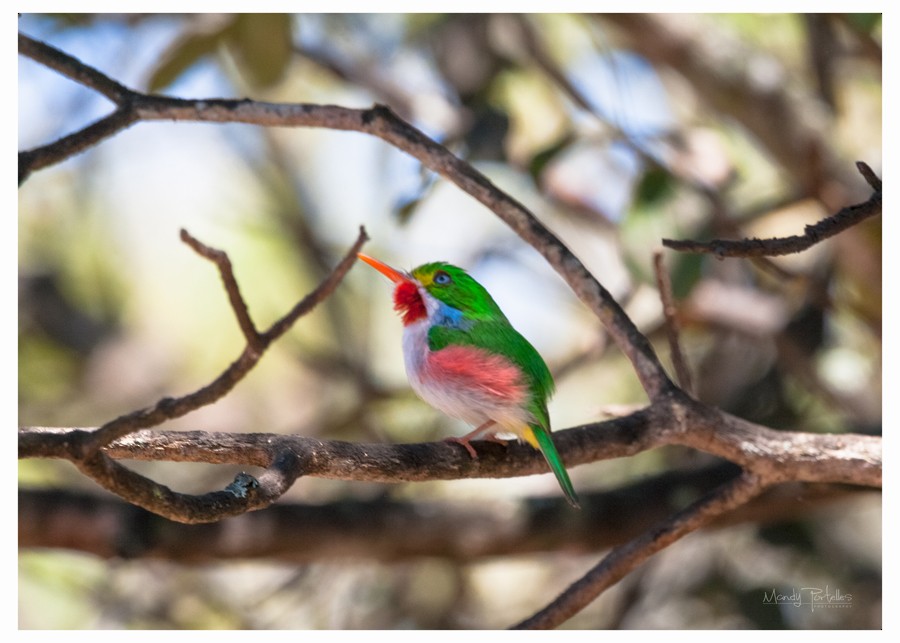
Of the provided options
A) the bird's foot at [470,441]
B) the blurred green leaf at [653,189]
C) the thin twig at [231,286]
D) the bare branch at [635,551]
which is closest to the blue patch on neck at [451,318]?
the bird's foot at [470,441]

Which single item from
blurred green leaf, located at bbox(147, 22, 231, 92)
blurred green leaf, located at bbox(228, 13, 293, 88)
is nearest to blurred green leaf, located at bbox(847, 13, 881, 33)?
blurred green leaf, located at bbox(228, 13, 293, 88)

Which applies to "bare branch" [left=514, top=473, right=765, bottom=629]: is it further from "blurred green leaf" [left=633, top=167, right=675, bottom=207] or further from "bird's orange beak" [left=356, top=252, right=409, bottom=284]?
"blurred green leaf" [left=633, top=167, right=675, bottom=207]

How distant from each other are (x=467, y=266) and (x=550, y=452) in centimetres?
148

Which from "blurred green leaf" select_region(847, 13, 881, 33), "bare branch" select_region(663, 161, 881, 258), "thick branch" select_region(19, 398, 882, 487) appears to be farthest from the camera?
"blurred green leaf" select_region(847, 13, 881, 33)

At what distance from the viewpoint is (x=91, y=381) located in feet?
12.8

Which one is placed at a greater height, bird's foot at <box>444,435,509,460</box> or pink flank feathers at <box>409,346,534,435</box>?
pink flank feathers at <box>409,346,534,435</box>

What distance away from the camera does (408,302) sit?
166 centimetres

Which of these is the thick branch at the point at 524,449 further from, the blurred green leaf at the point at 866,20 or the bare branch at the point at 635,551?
the blurred green leaf at the point at 866,20

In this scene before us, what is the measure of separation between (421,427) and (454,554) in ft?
2.56

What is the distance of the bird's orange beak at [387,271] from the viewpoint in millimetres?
1578

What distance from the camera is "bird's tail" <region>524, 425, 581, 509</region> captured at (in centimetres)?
146

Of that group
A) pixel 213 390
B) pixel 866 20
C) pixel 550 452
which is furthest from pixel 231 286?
pixel 866 20
